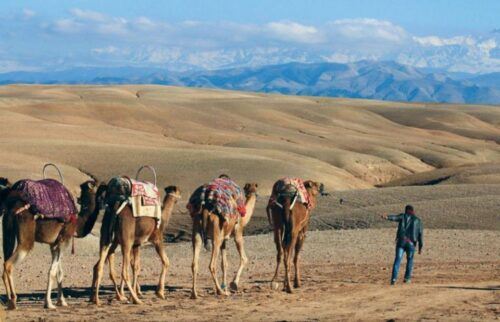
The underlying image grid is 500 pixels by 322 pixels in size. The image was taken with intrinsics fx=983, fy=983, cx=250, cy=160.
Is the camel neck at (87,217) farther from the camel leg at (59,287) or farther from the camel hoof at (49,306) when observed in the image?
the camel hoof at (49,306)

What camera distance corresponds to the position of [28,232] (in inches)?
608

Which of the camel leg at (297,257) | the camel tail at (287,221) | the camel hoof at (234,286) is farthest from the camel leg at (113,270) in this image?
the camel leg at (297,257)

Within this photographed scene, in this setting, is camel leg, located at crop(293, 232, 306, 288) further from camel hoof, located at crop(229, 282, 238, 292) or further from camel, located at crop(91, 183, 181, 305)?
camel, located at crop(91, 183, 181, 305)

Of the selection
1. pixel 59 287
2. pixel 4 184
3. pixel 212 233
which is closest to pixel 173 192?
pixel 212 233

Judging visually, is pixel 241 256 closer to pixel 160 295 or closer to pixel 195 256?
pixel 195 256

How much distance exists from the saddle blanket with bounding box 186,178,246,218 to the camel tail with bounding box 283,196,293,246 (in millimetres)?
923

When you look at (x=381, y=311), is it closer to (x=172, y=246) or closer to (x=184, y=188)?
(x=172, y=246)

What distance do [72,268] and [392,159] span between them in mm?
47537

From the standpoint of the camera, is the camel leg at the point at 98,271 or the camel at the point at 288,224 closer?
the camel leg at the point at 98,271

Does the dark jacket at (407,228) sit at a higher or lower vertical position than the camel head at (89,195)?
lower

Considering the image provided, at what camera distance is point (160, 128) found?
84.6 meters

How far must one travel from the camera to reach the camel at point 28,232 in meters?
15.4

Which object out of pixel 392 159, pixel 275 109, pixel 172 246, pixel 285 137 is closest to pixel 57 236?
pixel 172 246

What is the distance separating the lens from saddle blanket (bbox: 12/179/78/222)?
15.4m
